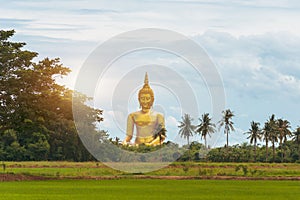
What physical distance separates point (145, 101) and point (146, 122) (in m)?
2.29

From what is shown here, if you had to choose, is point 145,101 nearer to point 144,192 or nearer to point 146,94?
point 146,94

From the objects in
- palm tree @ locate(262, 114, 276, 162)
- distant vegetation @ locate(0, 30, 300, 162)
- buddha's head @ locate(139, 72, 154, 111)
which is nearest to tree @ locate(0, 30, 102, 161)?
distant vegetation @ locate(0, 30, 300, 162)

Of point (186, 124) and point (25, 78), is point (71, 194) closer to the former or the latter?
point (25, 78)

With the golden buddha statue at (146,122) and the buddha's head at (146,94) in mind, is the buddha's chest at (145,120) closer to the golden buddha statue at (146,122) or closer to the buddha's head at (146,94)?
the golden buddha statue at (146,122)

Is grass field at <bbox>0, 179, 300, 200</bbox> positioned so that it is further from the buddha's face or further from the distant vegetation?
the buddha's face

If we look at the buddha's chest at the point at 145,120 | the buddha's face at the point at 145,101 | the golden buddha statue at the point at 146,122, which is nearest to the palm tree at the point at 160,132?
the golden buddha statue at the point at 146,122

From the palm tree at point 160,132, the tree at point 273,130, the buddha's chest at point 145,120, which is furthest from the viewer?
the tree at point 273,130

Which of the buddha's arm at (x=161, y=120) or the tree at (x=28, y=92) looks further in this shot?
the buddha's arm at (x=161, y=120)

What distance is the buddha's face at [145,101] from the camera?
75.6 meters

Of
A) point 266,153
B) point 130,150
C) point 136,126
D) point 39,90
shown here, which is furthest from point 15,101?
point 266,153

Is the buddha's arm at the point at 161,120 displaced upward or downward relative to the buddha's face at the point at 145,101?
downward

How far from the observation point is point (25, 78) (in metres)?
48.2

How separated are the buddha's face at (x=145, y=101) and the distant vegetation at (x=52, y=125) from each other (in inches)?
183

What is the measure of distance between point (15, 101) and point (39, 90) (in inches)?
71.0
